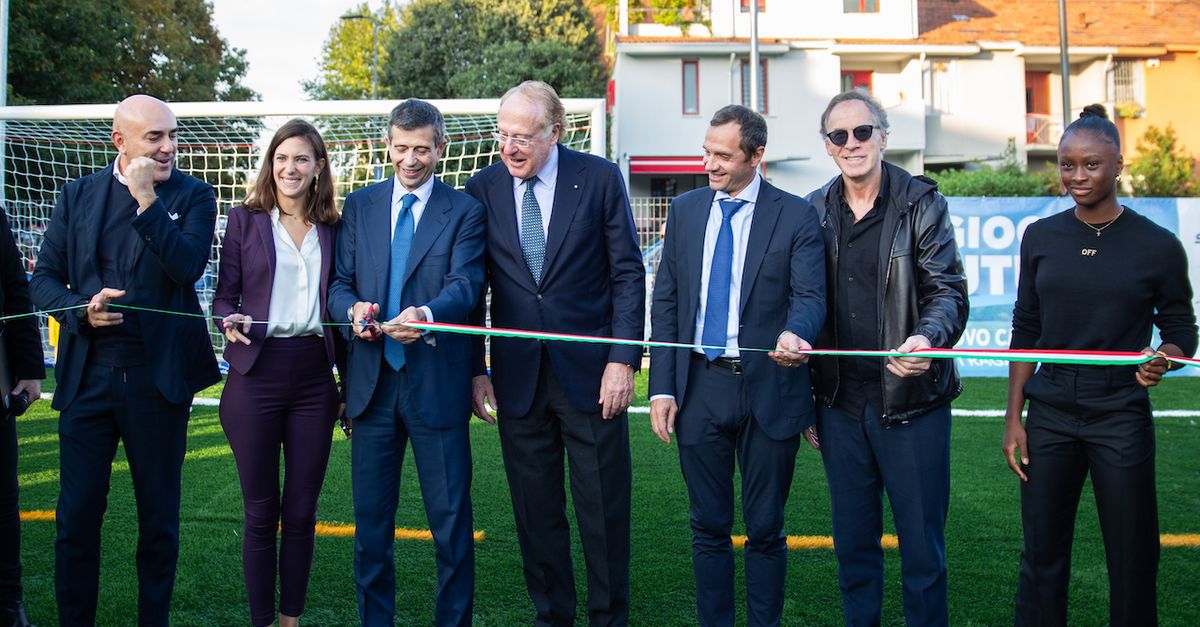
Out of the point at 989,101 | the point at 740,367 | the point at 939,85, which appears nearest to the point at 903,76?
the point at 939,85

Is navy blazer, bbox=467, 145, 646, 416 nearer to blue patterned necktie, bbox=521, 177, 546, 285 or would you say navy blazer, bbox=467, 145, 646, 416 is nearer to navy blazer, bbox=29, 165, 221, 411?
blue patterned necktie, bbox=521, 177, 546, 285

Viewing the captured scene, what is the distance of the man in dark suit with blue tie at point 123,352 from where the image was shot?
3455 mm

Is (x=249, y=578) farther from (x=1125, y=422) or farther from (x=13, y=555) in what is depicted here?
(x=1125, y=422)

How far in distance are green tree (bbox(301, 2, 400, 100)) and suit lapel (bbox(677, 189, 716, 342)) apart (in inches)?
1437

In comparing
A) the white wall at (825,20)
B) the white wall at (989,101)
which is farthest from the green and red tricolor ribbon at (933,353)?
the white wall at (989,101)

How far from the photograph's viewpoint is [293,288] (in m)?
3.62

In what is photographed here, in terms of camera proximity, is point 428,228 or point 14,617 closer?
point 428,228

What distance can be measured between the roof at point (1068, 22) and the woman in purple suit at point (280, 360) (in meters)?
31.3

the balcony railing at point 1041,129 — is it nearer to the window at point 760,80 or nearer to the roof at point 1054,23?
the roof at point 1054,23

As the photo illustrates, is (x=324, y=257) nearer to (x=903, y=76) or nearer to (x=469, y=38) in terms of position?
(x=469, y=38)

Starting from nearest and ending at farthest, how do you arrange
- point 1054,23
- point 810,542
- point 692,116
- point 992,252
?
point 810,542
point 992,252
point 692,116
point 1054,23

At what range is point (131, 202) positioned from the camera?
11.6ft

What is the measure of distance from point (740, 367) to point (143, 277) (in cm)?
222

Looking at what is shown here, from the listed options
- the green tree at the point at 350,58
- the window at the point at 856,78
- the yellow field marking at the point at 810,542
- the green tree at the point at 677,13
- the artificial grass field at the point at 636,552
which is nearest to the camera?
the artificial grass field at the point at 636,552
